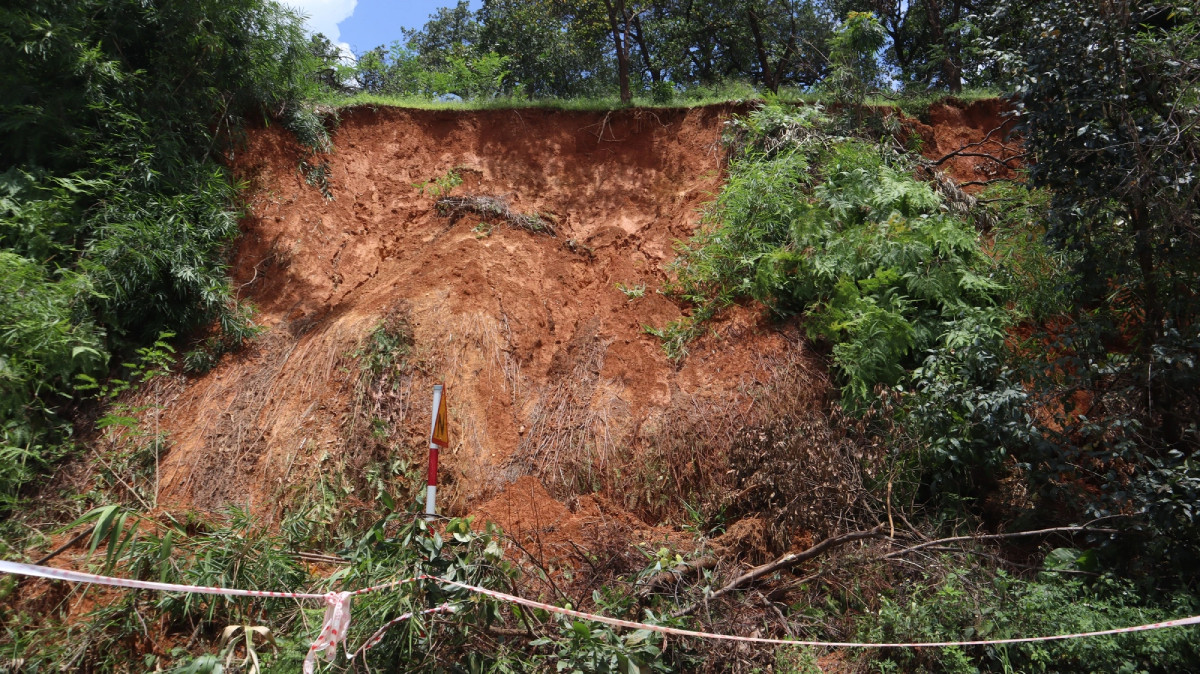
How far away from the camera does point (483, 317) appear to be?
26.9 ft

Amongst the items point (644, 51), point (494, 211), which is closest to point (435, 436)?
point (494, 211)

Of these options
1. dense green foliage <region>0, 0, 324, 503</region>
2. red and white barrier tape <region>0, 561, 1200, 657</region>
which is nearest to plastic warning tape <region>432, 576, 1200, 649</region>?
red and white barrier tape <region>0, 561, 1200, 657</region>

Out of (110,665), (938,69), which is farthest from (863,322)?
(938,69)

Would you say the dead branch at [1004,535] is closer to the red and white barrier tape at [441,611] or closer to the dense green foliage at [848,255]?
the red and white barrier tape at [441,611]

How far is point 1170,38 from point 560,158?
23.5 feet

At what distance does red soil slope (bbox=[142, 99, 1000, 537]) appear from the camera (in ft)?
22.9

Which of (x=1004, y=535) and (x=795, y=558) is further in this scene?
(x=795, y=558)

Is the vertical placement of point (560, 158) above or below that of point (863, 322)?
above

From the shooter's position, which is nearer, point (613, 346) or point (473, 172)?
point (613, 346)

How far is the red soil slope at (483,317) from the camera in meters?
6.99

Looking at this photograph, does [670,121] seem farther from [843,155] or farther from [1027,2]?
[1027,2]

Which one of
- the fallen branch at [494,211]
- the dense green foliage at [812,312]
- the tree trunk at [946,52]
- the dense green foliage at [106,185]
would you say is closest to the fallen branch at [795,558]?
the dense green foliage at [812,312]

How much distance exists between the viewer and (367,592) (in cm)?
479

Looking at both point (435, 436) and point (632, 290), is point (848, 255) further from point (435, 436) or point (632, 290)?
point (435, 436)
